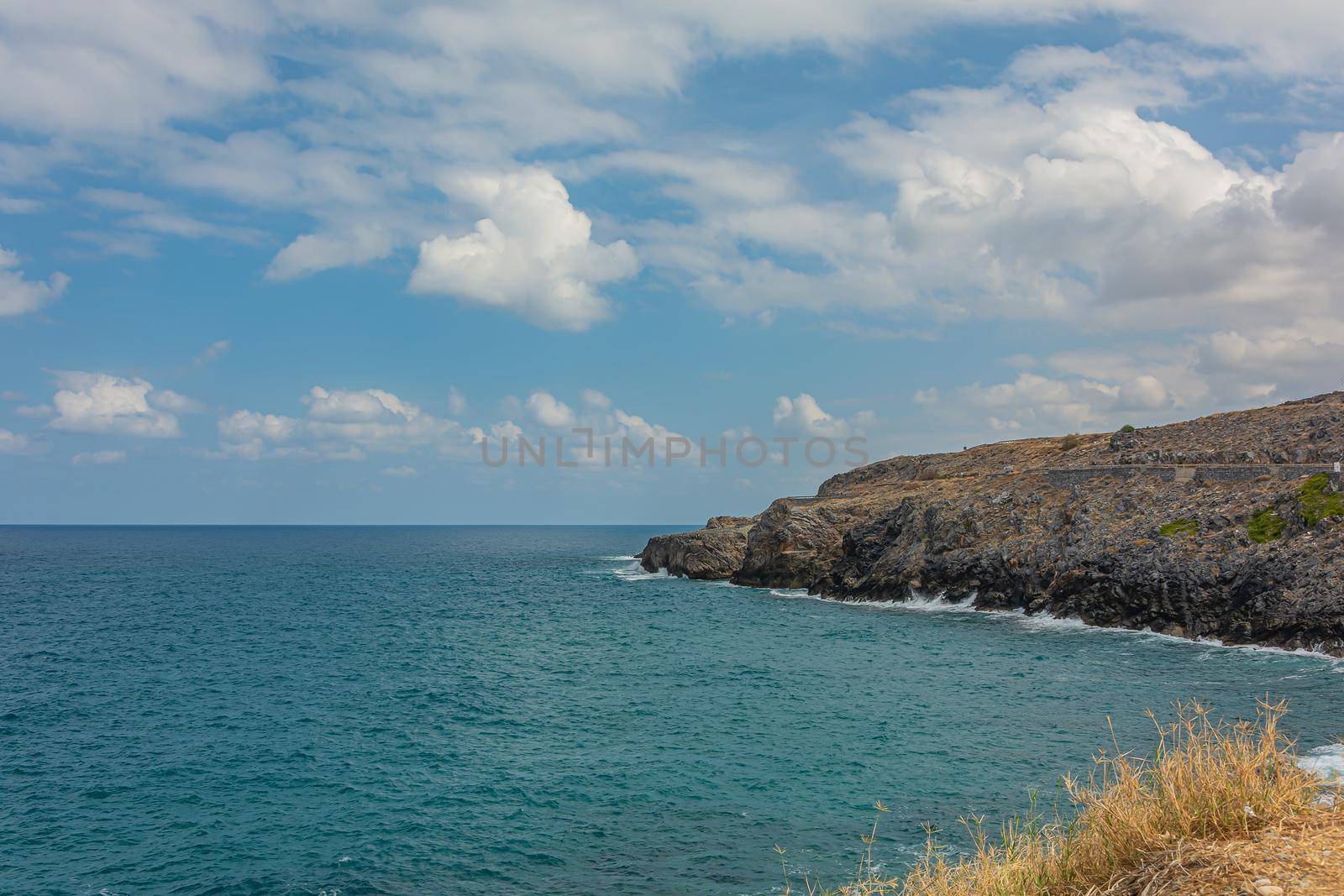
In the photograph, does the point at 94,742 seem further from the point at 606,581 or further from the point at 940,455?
the point at 940,455

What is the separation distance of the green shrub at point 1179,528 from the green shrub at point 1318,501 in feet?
18.0

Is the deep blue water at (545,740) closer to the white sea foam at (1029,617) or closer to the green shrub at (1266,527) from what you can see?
the white sea foam at (1029,617)

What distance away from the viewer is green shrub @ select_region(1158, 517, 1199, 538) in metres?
49.1

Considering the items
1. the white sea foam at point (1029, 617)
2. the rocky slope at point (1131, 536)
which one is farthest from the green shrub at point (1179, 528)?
the white sea foam at point (1029, 617)

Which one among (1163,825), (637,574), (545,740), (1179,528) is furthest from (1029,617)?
(637,574)

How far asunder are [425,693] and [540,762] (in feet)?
39.7

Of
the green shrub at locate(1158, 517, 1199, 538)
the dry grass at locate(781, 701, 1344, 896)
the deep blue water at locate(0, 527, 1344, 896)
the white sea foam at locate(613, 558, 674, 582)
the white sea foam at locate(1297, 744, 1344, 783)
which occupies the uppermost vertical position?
the green shrub at locate(1158, 517, 1199, 538)

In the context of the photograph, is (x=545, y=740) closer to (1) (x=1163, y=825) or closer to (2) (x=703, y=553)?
(1) (x=1163, y=825)

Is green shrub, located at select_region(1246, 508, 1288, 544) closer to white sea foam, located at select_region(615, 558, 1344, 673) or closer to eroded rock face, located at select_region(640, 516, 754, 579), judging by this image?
white sea foam, located at select_region(615, 558, 1344, 673)

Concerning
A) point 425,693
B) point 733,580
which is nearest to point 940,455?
point 733,580

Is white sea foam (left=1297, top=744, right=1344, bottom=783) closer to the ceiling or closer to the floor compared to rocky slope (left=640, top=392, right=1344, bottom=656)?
closer to the floor

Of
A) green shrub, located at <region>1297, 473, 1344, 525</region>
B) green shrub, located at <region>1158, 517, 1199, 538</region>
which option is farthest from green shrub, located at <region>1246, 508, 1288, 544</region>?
Result: green shrub, located at <region>1158, 517, 1199, 538</region>

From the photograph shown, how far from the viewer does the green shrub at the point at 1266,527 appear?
147ft

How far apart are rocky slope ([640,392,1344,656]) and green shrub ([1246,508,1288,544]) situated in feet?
A: 0.32
